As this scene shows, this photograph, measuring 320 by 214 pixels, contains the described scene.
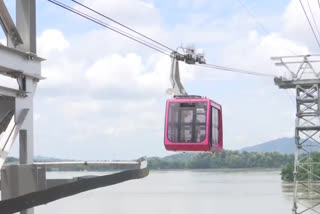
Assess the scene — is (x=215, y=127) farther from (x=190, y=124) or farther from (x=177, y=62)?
(x=177, y=62)

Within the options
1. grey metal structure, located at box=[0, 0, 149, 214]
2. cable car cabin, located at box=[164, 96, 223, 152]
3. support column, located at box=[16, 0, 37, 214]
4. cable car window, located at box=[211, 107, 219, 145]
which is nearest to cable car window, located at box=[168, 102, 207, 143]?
cable car cabin, located at box=[164, 96, 223, 152]

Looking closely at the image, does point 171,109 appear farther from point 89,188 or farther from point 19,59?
point 89,188

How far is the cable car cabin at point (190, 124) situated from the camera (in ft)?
59.4

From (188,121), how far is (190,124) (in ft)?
0.32

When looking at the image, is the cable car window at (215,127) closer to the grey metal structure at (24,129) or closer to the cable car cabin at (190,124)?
the cable car cabin at (190,124)

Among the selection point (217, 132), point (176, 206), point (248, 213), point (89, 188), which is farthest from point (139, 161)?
point (176, 206)

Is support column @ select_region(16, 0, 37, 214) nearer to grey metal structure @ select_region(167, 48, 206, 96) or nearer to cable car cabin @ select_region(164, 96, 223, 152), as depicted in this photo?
grey metal structure @ select_region(167, 48, 206, 96)

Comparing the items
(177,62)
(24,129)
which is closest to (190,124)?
(177,62)

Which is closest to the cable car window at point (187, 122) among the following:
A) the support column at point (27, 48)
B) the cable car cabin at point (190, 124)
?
the cable car cabin at point (190, 124)

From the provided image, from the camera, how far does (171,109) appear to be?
1844 cm

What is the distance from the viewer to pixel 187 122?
1838 centimetres

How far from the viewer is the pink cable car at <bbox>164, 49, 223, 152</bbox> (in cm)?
1808

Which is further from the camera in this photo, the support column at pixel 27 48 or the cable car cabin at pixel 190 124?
the cable car cabin at pixel 190 124

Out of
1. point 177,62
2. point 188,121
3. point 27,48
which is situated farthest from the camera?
point 188,121
